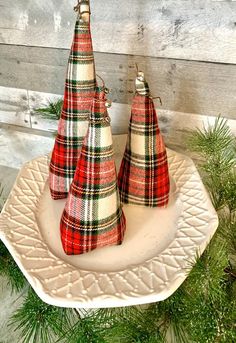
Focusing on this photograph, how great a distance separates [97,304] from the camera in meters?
0.42

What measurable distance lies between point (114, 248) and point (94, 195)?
0.31 ft

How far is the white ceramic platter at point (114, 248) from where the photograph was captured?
0.44 m

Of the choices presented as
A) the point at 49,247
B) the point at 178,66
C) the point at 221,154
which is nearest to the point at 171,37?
the point at 178,66

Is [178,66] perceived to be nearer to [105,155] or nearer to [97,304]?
[105,155]

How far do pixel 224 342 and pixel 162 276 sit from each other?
4.0 inches

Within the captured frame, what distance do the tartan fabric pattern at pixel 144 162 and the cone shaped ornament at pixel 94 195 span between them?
0.08 meters

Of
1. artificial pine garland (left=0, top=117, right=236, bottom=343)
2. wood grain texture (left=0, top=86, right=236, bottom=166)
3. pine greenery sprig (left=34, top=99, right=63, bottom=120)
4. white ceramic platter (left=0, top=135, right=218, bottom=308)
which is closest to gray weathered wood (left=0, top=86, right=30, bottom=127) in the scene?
wood grain texture (left=0, top=86, right=236, bottom=166)

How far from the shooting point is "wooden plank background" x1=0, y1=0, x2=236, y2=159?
63 cm

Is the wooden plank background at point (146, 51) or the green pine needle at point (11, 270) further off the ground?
the wooden plank background at point (146, 51)

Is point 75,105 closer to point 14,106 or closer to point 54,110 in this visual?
point 54,110

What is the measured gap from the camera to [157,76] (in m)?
0.70

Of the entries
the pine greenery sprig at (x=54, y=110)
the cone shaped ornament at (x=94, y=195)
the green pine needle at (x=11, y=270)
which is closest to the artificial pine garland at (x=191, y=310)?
the green pine needle at (x=11, y=270)

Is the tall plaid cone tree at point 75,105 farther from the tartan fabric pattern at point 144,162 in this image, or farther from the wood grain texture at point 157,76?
the wood grain texture at point 157,76

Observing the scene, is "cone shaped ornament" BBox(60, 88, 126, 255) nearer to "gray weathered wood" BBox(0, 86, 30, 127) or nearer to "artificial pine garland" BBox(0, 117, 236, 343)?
"artificial pine garland" BBox(0, 117, 236, 343)
